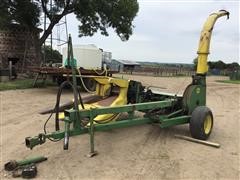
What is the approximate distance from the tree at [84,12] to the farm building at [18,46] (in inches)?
91.8

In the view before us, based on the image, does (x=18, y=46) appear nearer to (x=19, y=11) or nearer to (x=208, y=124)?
(x=19, y=11)

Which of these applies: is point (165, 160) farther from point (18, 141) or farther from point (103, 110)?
point (18, 141)

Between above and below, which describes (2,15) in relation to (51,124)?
above

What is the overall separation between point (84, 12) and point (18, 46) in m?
6.18

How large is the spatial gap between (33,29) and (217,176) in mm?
18787

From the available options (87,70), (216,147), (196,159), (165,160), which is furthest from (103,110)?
(87,70)

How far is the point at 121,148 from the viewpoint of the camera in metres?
6.00

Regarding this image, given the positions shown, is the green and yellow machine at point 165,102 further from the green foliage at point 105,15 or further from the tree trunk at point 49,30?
the tree trunk at point 49,30

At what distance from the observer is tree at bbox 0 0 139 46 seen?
18.8 metres

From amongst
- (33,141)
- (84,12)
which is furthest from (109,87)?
(84,12)

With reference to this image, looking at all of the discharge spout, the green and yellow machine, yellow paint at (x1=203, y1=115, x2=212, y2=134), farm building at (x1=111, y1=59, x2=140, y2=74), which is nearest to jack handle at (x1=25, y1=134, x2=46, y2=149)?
the green and yellow machine

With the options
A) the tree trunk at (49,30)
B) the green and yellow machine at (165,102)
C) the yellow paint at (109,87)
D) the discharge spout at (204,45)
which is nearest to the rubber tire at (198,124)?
the green and yellow machine at (165,102)

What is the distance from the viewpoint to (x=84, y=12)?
19.4 m

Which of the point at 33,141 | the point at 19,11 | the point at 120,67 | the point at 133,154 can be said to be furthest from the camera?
the point at 120,67
